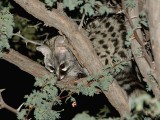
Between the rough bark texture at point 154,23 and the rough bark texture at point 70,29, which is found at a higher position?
the rough bark texture at point 154,23

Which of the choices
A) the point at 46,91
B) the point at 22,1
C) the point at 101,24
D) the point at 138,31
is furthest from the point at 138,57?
the point at 101,24

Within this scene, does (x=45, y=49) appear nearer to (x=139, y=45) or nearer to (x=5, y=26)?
(x=5, y=26)

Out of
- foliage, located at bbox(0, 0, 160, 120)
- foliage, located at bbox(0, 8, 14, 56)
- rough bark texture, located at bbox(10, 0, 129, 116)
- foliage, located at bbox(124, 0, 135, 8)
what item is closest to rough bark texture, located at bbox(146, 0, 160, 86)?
foliage, located at bbox(0, 0, 160, 120)

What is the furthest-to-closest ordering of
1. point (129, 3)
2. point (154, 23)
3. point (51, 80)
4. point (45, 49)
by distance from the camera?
point (45, 49) < point (51, 80) < point (129, 3) < point (154, 23)

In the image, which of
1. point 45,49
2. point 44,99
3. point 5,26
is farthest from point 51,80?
point 45,49

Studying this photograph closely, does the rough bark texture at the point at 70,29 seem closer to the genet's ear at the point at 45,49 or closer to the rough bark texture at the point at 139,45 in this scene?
the rough bark texture at the point at 139,45

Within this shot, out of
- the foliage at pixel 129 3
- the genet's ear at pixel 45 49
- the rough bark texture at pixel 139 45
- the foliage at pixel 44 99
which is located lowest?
the genet's ear at pixel 45 49

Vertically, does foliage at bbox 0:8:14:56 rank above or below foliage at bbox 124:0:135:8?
below

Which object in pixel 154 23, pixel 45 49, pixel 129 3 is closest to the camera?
pixel 154 23

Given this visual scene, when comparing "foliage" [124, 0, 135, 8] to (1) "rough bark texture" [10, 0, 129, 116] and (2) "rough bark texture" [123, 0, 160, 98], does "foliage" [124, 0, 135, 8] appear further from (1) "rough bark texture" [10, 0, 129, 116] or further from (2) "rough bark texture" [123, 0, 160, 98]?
(1) "rough bark texture" [10, 0, 129, 116]

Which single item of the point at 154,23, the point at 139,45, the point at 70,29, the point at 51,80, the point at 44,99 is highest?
the point at 154,23

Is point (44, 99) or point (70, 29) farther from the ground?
point (70, 29)

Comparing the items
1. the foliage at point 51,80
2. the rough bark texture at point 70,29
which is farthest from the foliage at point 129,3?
the rough bark texture at point 70,29

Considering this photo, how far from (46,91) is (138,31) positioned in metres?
0.82
